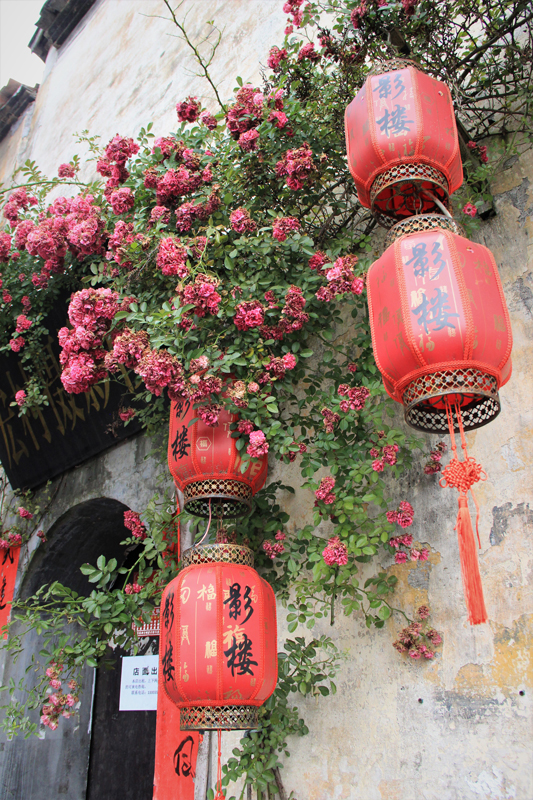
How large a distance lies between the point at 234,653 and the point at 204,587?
0.26 meters

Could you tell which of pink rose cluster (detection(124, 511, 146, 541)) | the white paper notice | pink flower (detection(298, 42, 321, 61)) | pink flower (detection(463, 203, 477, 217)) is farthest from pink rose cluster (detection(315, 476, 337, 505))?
the white paper notice

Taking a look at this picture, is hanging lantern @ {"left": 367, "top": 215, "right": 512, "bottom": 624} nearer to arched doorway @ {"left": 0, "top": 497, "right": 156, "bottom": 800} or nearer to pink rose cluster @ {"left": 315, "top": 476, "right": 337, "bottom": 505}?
pink rose cluster @ {"left": 315, "top": 476, "right": 337, "bottom": 505}

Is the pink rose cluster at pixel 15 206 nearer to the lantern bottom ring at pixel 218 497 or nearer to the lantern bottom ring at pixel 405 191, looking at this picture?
the lantern bottom ring at pixel 218 497

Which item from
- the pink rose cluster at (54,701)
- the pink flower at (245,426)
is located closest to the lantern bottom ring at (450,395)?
the pink flower at (245,426)

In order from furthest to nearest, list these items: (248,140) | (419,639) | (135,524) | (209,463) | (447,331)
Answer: (135,524)
(248,140)
(209,463)
(419,639)
(447,331)

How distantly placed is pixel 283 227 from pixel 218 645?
1.75 m

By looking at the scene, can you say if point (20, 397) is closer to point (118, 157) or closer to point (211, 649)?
point (118, 157)

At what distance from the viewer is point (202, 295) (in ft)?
7.84

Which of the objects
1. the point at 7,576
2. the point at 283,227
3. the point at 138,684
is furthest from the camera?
the point at 7,576

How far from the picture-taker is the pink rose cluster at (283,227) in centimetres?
264

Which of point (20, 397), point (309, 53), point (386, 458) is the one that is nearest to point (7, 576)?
point (20, 397)

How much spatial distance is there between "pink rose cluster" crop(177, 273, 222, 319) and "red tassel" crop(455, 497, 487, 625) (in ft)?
4.08

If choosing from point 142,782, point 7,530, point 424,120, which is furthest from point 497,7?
point 142,782

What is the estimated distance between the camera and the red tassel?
1.71m
